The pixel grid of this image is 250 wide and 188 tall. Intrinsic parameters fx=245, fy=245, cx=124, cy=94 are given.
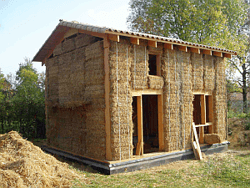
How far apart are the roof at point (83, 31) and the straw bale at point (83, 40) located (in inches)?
11.6

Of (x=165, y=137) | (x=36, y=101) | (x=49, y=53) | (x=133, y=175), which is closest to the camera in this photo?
(x=133, y=175)

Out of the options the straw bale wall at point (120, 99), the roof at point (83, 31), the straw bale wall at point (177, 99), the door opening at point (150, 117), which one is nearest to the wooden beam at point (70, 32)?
the roof at point (83, 31)

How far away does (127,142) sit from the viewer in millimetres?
8477

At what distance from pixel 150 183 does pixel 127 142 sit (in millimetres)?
1778

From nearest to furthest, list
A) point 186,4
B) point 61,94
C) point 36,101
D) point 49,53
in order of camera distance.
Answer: point 61,94
point 49,53
point 36,101
point 186,4

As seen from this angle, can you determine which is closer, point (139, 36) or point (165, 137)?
point (139, 36)

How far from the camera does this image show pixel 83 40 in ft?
32.4

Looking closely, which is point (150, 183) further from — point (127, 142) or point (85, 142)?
point (85, 142)

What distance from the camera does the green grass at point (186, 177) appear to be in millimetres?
7066

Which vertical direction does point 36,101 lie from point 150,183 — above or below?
above

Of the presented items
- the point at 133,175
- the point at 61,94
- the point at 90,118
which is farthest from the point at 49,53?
the point at 133,175

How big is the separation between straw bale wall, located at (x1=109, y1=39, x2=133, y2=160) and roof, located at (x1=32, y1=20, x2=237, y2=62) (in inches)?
23.4

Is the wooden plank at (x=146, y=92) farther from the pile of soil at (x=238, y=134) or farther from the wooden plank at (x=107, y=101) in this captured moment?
the pile of soil at (x=238, y=134)

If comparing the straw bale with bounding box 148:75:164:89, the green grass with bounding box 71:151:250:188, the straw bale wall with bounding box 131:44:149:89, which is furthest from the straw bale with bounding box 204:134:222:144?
the straw bale wall with bounding box 131:44:149:89
